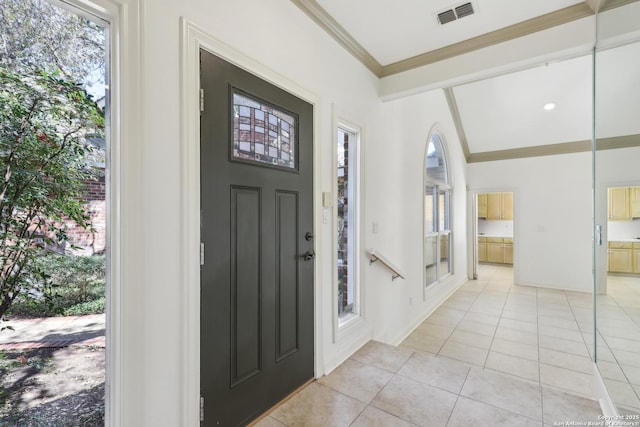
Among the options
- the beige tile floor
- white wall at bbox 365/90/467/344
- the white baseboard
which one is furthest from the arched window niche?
the white baseboard

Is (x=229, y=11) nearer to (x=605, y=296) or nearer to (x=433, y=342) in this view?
(x=605, y=296)

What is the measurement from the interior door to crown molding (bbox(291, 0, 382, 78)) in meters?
0.67

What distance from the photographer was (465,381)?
83.4 inches

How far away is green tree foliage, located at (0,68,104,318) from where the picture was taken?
3.01 ft

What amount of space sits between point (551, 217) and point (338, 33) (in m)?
6.01

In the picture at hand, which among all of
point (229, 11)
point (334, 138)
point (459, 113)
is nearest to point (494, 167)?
point (459, 113)

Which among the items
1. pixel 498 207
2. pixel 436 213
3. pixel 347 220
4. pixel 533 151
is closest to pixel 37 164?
pixel 347 220

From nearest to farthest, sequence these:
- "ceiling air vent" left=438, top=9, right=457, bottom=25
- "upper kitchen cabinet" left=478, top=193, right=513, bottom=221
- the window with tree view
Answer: "ceiling air vent" left=438, top=9, right=457, bottom=25
the window with tree view
"upper kitchen cabinet" left=478, top=193, right=513, bottom=221

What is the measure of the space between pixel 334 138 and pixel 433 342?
2710mm

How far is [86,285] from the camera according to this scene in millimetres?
1107

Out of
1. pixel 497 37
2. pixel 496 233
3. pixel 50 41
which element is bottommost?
pixel 496 233

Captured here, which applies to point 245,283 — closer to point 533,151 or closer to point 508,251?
point 533,151

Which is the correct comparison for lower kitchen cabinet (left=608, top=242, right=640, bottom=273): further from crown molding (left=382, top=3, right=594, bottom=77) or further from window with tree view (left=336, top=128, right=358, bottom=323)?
window with tree view (left=336, top=128, right=358, bottom=323)

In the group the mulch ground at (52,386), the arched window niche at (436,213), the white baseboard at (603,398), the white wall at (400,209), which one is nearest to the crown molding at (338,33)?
the white wall at (400,209)
